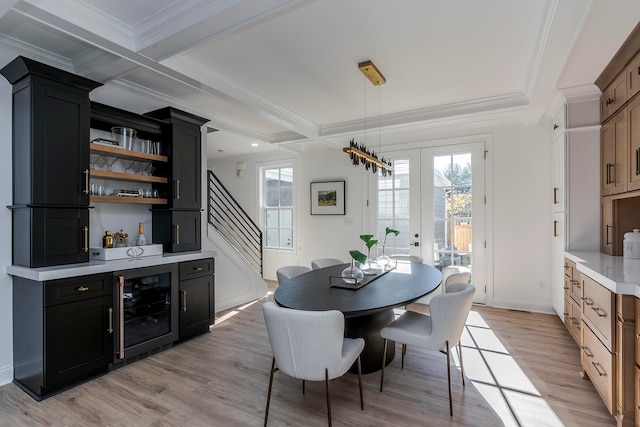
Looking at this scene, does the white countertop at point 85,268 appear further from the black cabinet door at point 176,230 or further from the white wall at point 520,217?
the white wall at point 520,217

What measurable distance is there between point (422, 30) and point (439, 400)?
8.80 ft

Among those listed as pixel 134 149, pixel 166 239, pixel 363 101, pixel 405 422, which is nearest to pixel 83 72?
pixel 134 149

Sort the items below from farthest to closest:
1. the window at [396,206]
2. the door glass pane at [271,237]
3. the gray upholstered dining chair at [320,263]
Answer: the door glass pane at [271,237], the window at [396,206], the gray upholstered dining chair at [320,263]

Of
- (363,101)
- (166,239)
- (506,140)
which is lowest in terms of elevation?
(166,239)

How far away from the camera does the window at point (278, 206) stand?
6379 millimetres

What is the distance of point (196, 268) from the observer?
3.52m

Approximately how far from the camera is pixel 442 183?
191 inches

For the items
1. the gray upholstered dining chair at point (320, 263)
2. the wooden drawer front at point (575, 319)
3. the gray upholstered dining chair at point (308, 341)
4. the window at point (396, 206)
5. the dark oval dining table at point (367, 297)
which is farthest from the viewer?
the window at point (396, 206)

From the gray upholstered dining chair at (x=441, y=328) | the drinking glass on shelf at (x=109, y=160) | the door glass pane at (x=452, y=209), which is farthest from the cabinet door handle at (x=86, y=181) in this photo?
the door glass pane at (x=452, y=209)

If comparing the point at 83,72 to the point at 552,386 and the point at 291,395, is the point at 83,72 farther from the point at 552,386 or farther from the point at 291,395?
the point at 552,386

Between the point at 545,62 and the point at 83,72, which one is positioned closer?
the point at 545,62

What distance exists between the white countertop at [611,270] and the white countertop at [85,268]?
346cm

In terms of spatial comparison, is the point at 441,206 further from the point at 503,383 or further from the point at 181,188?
the point at 181,188

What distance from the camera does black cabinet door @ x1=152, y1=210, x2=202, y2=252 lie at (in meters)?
3.52
